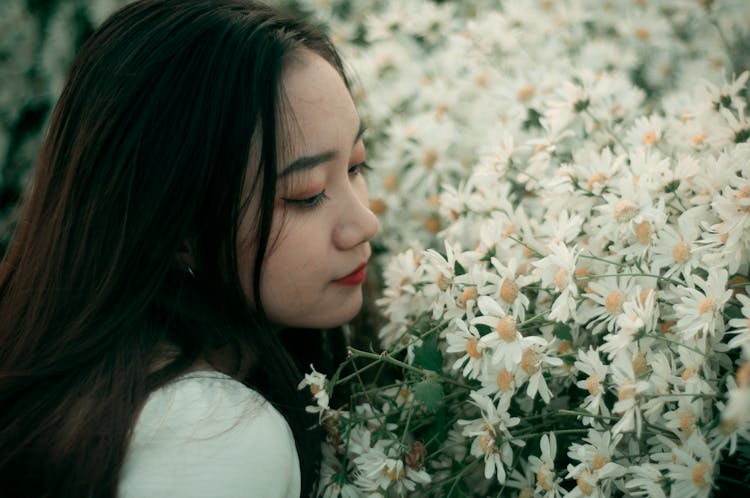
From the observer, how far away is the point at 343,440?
0.98 metres

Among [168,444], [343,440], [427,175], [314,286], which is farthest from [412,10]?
[168,444]

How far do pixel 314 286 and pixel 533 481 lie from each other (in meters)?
0.39

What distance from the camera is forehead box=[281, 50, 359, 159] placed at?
0.90 meters

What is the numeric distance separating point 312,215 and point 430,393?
282mm

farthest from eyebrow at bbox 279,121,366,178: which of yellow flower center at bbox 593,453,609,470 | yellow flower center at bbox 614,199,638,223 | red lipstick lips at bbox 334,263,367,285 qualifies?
yellow flower center at bbox 593,453,609,470

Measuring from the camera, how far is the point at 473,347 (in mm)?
875

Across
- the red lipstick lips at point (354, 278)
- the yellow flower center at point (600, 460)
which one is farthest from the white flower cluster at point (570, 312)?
the red lipstick lips at point (354, 278)

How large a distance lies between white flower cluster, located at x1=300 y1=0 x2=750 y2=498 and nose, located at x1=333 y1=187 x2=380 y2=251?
10cm

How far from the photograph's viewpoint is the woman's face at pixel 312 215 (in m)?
0.90

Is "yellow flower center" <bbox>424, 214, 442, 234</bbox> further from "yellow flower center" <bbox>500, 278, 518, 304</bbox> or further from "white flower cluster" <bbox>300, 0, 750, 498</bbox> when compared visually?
"yellow flower center" <bbox>500, 278, 518, 304</bbox>

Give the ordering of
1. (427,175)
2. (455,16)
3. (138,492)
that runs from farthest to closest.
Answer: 1. (455,16)
2. (427,175)
3. (138,492)

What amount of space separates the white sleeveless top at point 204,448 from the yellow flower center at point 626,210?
513mm

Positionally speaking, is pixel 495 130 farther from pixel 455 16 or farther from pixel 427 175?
pixel 455 16

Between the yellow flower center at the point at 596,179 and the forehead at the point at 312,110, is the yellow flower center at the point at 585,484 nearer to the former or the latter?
the yellow flower center at the point at 596,179
